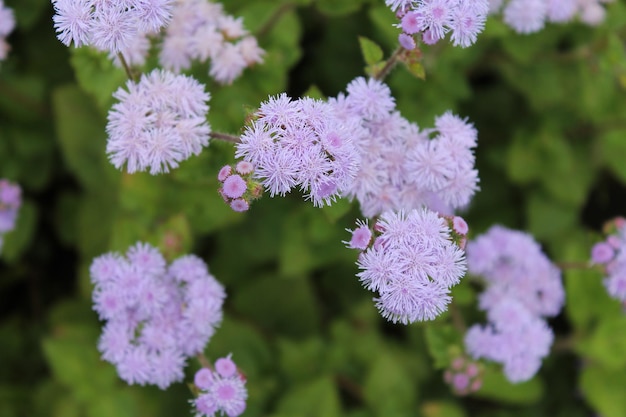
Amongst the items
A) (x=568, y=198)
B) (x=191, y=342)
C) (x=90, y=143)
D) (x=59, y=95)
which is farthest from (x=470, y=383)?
(x=59, y=95)

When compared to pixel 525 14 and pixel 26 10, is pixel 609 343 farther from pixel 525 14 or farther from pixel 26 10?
pixel 26 10

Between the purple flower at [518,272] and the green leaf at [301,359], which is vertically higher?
the purple flower at [518,272]

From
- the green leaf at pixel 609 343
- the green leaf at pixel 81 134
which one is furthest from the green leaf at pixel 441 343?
the green leaf at pixel 81 134

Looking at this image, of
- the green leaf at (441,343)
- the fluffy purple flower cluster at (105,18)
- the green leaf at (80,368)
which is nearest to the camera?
the fluffy purple flower cluster at (105,18)

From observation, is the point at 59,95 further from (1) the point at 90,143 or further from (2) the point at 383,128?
(2) the point at 383,128

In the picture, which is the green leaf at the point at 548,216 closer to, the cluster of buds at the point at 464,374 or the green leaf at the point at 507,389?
the green leaf at the point at 507,389

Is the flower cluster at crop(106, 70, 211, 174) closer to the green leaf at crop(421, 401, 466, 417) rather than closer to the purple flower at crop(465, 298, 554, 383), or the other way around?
the purple flower at crop(465, 298, 554, 383)
